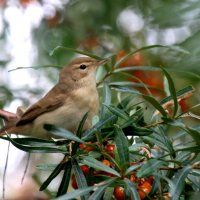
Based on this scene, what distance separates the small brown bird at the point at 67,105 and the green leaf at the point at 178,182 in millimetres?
1604

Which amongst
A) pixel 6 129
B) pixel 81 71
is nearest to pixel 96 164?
pixel 6 129

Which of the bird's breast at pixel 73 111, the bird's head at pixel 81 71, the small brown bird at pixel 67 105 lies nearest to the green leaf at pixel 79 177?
the small brown bird at pixel 67 105

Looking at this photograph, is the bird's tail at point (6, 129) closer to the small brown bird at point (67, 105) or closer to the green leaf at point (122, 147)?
the small brown bird at point (67, 105)

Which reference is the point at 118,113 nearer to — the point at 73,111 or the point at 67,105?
the point at 73,111

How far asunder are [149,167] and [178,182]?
6.3 inches

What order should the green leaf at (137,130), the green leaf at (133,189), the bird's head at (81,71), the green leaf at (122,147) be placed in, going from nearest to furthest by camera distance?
the green leaf at (133,189) < the green leaf at (122,147) < the green leaf at (137,130) < the bird's head at (81,71)

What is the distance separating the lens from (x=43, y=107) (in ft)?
14.6

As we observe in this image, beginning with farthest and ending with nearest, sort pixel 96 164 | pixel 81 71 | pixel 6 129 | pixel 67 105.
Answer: pixel 81 71
pixel 67 105
pixel 6 129
pixel 96 164

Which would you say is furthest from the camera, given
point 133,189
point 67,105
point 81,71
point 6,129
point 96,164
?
point 81,71

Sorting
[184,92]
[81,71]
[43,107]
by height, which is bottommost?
[184,92]

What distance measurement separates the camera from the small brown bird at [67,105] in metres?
4.23

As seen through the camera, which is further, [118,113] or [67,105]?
[67,105]

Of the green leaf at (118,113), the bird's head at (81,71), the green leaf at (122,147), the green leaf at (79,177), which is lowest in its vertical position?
the green leaf at (79,177)

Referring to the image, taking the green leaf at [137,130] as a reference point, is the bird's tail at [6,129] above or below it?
above
